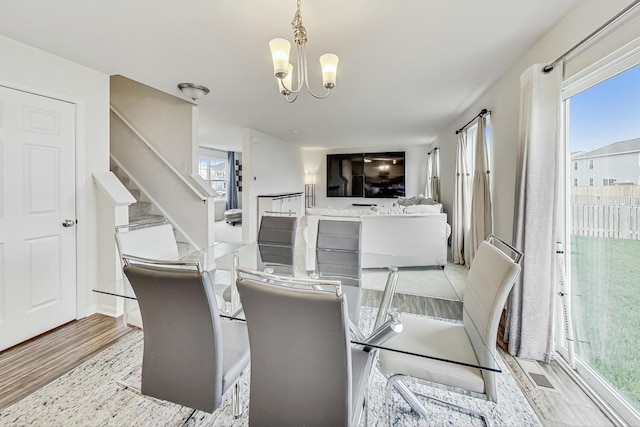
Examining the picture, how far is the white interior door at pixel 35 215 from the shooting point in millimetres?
2082

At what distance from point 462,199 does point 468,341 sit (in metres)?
3.15

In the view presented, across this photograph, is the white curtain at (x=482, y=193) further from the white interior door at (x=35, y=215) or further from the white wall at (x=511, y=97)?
the white interior door at (x=35, y=215)

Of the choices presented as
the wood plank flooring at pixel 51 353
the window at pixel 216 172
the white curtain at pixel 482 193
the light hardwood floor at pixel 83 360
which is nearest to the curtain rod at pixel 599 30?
the white curtain at pixel 482 193

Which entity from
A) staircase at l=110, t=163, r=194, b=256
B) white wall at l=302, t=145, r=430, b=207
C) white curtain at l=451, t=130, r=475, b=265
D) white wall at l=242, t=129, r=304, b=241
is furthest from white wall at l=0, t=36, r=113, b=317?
white wall at l=302, t=145, r=430, b=207

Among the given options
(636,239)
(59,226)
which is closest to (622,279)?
(636,239)

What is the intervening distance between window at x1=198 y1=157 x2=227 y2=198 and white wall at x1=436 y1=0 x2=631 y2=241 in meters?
7.55

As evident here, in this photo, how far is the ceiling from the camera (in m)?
1.71

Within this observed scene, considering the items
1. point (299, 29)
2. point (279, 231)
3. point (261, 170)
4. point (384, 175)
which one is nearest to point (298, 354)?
point (299, 29)

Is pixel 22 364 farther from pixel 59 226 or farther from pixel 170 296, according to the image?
pixel 170 296

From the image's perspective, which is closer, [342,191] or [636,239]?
[636,239]

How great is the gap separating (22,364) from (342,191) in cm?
727

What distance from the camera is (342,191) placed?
8422mm

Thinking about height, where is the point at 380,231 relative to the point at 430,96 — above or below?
below

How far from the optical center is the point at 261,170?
19.1 ft
